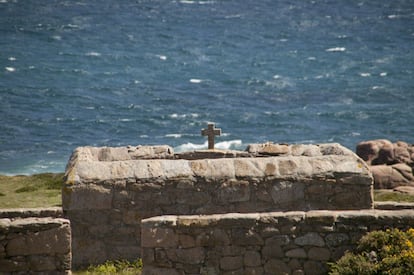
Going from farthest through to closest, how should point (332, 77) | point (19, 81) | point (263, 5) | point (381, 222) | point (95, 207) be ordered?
point (263, 5)
point (332, 77)
point (19, 81)
point (95, 207)
point (381, 222)

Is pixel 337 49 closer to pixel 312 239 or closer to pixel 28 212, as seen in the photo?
pixel 28 212

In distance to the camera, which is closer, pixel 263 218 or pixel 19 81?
pixel 263 218

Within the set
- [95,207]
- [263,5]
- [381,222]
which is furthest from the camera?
[263,5]

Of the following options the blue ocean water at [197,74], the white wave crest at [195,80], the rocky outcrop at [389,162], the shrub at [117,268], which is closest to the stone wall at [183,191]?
the shrub at [117,268]

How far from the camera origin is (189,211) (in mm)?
18500

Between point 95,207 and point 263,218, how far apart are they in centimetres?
475

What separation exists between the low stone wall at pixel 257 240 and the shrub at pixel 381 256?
250 millimetres

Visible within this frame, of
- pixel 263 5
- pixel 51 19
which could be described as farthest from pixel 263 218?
pixel 263 5

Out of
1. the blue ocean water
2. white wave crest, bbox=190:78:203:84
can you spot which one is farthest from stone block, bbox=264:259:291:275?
white wave crest, bbox=190:78:203:84

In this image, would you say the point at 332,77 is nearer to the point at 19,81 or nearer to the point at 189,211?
the point at 19,81

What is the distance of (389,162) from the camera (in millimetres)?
47469

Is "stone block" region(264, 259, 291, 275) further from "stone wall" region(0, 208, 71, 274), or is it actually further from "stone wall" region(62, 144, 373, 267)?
"stone wall" region(62, 144, 373, 267)

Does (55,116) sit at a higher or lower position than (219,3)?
lower

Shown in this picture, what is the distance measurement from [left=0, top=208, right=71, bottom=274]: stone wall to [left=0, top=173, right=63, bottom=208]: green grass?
36.8ft
